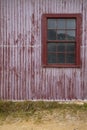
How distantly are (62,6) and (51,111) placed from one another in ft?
11.0

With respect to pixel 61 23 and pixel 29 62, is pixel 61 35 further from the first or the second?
pixel 29 62

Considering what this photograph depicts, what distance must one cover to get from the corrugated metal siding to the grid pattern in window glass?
1.05 feet

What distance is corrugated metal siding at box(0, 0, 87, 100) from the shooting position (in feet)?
55.9

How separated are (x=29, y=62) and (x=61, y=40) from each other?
1.23 meters

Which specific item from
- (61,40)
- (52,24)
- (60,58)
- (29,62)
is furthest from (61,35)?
(29,62)

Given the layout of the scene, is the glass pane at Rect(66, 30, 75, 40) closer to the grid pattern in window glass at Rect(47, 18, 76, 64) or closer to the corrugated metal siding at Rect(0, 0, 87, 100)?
the grid pattern in window glass at Rect(47, 18, 76, 64)

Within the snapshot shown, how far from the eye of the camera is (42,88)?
56.0 feet

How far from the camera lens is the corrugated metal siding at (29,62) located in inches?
671

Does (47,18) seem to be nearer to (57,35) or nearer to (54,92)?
(57,35)

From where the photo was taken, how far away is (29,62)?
17.1 metres

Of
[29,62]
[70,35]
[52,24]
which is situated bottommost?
[29,62]

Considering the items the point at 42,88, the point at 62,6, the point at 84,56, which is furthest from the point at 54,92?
the point at 62,6

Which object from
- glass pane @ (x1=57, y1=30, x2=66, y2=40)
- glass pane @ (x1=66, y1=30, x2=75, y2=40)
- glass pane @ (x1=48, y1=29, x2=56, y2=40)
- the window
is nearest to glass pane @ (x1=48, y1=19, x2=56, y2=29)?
the window

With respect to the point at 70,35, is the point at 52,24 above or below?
above
